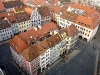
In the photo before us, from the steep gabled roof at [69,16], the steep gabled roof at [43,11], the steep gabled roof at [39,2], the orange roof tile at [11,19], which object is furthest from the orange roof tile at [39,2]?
the orange roof tile at [11,19]

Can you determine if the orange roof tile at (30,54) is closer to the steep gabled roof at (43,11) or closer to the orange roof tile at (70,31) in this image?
the orange roof tile at (70,31)

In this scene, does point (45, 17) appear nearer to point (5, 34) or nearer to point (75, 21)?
point (75, 21)

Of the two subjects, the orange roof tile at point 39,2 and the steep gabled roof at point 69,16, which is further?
the orange roof tile at point 39,2

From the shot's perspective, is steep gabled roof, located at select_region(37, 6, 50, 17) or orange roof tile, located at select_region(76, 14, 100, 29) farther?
steep gabled roof, located at select_region(37, 6, 50, 17)

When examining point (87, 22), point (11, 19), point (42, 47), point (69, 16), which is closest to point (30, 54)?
point (42, 47)

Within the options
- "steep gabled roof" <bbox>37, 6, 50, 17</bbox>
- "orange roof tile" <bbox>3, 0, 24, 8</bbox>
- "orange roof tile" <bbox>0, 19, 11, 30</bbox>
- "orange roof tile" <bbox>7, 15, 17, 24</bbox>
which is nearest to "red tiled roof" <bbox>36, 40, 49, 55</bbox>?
"orange roof tile" <bbox>0, 19, 11, 30</bbox>

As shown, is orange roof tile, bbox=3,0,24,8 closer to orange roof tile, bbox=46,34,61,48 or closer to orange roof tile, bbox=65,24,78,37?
orange roof tile, bbox=65,24,78,37

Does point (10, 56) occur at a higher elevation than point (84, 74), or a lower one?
higher

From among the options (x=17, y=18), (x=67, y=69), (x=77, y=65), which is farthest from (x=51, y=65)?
(x=17, y=18)

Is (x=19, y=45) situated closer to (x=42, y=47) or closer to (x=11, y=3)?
(x=42, y=47)

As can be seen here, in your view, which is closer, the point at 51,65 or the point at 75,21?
the point at 51,65

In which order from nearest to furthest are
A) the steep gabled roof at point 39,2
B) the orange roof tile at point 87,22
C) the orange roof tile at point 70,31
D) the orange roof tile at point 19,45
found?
the orange roof tile at point 19,45, the orange roof tile at point 70,31, the orange roof tile at point 87,22, the steep gabled roof at point 39,2
